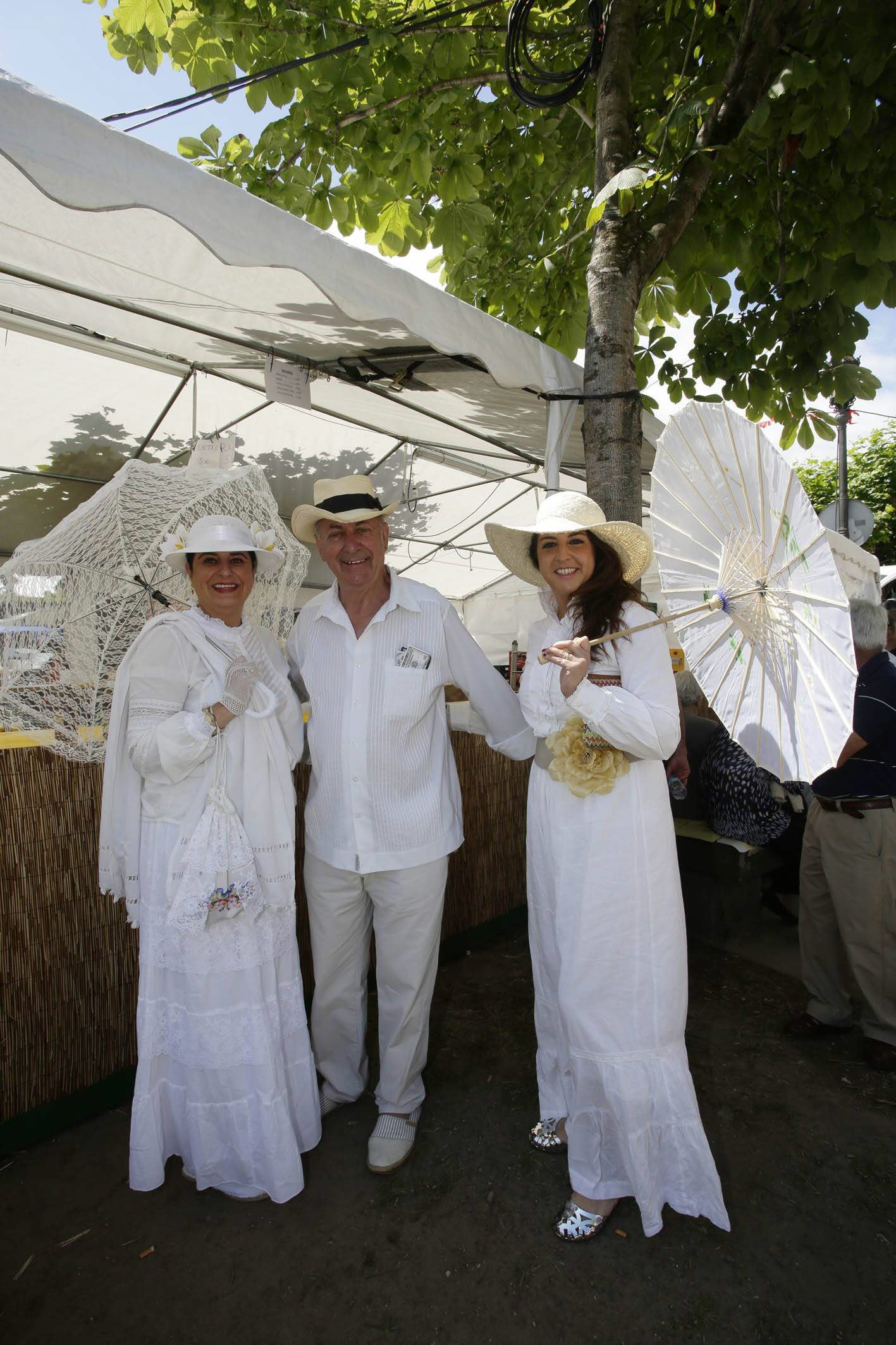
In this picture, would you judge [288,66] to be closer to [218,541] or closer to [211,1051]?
[218,541]

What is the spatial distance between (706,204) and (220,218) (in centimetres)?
247

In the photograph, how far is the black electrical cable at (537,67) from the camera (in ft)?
10.5

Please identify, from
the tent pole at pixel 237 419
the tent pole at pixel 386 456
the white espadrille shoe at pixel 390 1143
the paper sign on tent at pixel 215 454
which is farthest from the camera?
the tent pole at pixel 386 456

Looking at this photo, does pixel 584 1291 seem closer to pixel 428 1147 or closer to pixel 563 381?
pixel 428 1147

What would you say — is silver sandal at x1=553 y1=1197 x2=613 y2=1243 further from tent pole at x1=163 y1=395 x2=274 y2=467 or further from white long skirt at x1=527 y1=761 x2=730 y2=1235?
tent pole at x1=163 y1=395 x2=274 y2=467

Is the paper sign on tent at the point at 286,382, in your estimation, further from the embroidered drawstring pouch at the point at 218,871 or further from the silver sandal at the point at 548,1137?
the silver sandal at the point at 548,1137

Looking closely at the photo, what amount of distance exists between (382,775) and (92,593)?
105 cm

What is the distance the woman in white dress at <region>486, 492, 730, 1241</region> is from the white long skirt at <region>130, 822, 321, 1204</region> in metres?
0.84

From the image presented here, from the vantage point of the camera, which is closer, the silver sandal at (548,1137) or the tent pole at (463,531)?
the silver sandal at (548,1137)

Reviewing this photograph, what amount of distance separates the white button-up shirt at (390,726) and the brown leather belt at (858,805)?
1422 mm

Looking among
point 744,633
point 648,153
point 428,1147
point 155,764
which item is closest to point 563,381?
point 648,153

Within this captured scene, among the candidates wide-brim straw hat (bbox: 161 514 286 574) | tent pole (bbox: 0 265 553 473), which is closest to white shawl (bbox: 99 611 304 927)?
wide-brim straw hat (bbox: 161 514 286 574)

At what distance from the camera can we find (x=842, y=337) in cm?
365

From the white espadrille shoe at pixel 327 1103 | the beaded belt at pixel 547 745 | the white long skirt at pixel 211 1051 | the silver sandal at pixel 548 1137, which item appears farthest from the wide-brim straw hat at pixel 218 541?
the silver sandal at pixel 548 1137
